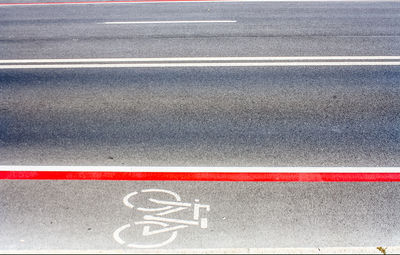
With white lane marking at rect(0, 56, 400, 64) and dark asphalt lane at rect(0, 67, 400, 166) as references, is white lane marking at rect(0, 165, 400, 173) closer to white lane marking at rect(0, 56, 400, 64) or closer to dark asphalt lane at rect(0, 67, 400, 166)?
dark asphalt lane at rect(0, 67, 400, 166)

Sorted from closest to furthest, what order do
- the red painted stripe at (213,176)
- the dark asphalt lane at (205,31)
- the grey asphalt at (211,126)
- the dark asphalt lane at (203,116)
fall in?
the grey asphalt at (211,126) < the red painted stripe at (213,176) < the dark asphalt lane at (203,116) < the dark asphalt lane at (205,31)

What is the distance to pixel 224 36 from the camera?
38.7ft

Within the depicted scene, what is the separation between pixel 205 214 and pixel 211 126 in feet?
7.28

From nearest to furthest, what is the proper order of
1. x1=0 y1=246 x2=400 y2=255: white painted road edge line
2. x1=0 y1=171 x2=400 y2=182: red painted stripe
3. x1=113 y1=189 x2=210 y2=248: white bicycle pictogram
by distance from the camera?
x1=0 y1=246 x2=400 y2=255: white painted road edge line → x1=113 y1=189 x2=210 y2=248: white bicycle pictogram → x1=0 y1=171 x2=400 y2=182: red painted stripe

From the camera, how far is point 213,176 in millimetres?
6426

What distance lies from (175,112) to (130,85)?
155 centimetres

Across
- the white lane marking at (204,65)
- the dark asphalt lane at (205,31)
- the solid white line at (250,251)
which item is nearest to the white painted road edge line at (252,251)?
the solid white line at (250,251)

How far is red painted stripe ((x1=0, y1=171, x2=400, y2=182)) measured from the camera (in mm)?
6344

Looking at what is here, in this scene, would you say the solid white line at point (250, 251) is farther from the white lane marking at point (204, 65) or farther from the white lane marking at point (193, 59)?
the white lane marking at point (193, 59)

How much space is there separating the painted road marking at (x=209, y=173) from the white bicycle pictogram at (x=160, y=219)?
1.46 feet

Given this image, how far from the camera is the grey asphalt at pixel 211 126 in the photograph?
553 cm

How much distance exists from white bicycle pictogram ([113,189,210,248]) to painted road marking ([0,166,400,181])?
0.44 metres

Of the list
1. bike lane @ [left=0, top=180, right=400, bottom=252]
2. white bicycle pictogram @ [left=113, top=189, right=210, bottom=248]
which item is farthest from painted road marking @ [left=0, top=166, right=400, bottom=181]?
white bicycle pictogram @ [left=113, top=189, right=210, bottom=248]

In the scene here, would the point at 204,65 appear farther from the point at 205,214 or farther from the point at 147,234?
the point at 147,234
